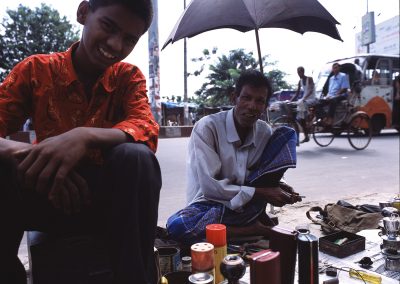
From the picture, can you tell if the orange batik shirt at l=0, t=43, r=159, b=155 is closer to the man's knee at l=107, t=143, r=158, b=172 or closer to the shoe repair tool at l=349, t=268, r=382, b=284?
the man's knee at l=107, t=143, r=158, b=172

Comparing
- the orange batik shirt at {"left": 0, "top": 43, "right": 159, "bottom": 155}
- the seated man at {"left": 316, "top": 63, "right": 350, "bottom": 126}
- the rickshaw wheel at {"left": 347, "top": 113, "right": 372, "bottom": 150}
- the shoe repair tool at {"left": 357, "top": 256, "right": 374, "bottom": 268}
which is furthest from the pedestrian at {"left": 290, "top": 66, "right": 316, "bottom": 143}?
the orange batik shirt at {"left": 0, "top": 43, "right": 159, "bottom": 155}

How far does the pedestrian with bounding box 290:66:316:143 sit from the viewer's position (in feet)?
25.2

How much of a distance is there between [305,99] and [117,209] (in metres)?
7.29

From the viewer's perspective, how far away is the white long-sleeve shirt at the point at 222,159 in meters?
2.25

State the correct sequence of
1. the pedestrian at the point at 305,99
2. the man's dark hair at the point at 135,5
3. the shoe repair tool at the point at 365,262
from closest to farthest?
the man's dark hair at the point at 135,5, the shoe repair tool at the point at 365,262, the pedestrian at the point at 305,99

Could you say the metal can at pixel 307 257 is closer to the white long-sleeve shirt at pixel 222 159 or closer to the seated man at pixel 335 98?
the white long-sleeve shirt at pixel 222 159

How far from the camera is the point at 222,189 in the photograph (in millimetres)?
2238

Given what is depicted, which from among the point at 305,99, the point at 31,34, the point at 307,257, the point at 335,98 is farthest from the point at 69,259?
the point at 31,34

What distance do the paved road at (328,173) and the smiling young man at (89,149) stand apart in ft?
6.24

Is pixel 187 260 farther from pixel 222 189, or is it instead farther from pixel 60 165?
pixel 60 165

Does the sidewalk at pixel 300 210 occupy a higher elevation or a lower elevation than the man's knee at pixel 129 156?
lower

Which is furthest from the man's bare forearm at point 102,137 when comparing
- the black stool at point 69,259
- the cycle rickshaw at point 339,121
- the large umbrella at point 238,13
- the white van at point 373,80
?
the white van at point 373,80

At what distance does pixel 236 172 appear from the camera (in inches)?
93.8

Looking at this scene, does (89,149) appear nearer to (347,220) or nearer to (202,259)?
(202,259)
